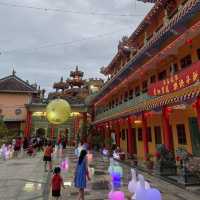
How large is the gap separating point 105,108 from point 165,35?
1852 cm

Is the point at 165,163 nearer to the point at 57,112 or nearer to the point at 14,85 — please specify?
the point at 57,112

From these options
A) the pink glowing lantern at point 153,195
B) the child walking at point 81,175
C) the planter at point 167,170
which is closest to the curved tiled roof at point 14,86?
the planter at point 167,170

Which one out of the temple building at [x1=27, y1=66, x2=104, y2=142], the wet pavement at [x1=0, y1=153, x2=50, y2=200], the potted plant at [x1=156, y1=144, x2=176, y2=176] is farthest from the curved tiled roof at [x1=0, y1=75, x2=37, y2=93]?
the potted plant at [x1=156, y1=144, x2=176, y2=176]

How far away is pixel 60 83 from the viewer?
2244 inches

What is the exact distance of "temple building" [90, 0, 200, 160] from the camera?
864cm

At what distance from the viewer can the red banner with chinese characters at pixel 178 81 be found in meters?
Result: 8.34

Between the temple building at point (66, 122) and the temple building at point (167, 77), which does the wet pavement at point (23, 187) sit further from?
the temple building at point (66, 122)

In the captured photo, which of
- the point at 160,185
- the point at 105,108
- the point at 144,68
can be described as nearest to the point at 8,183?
the point at 160,185

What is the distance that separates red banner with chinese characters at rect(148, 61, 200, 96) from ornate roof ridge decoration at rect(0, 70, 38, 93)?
85.0ft

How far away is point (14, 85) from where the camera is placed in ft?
114

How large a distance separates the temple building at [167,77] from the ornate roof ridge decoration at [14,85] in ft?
61.1

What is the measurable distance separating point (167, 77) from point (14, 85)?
28091 millimetres

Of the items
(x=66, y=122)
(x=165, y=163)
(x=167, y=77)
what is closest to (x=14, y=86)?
(x=66, y=122)

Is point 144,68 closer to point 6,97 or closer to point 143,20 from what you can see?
point 143,20
